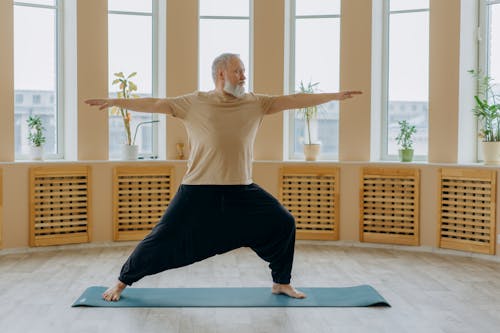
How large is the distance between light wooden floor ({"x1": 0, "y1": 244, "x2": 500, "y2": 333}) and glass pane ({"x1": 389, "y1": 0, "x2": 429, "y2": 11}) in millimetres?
2534

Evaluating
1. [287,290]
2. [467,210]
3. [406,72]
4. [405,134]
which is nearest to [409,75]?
[406,72]

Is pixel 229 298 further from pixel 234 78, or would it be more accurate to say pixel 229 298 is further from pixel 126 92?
pixel 126 92

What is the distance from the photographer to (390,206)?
5.98 metres

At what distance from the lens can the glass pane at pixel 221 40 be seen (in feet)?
21.6

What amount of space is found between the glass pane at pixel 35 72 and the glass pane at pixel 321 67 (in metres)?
2.55

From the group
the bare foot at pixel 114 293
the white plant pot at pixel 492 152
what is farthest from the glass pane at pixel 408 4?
the bare foot at pixel 114 293

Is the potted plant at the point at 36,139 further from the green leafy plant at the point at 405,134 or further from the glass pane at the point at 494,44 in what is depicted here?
the glass pane at the point at 494,44

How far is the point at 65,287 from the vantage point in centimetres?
426

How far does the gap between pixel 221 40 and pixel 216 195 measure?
3272 millimetres

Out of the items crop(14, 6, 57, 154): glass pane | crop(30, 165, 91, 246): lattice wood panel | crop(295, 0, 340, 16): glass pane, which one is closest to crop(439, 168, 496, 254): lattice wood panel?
crop(295, 0, 340, 16): glass pane

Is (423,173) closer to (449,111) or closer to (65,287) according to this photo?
(449,111)

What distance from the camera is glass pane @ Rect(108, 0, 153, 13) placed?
6.43 meters

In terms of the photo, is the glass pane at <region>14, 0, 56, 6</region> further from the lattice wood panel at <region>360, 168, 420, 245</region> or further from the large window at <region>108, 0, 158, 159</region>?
the lattice wood panel at <region>360, 168, 420, 245</region>

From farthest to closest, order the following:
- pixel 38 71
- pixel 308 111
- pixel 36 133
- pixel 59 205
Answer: pixel 308 111
pixel 38 71
pixel 36 133
pixel 59 205
